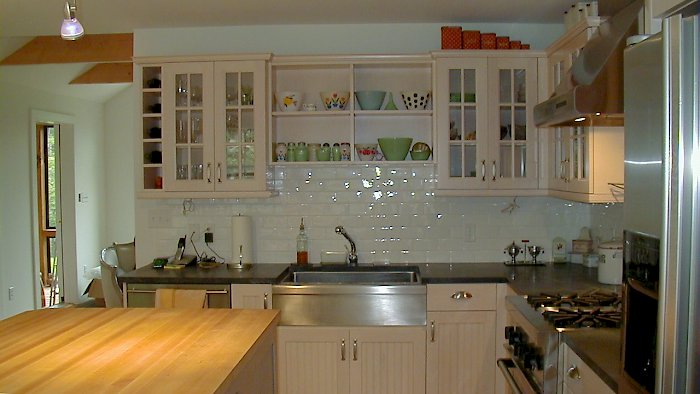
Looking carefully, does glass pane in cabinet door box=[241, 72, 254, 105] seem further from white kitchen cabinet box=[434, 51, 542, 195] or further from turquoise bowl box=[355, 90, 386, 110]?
white kitchen cabinet box=[434, 51, 542, 195]

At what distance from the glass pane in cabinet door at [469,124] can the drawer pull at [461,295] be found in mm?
967

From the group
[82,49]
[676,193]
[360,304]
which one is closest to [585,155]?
[360,304]

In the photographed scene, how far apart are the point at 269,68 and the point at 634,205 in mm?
2839

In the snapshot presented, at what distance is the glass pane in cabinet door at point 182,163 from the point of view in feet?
12.7

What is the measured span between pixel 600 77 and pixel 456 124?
1545 mm

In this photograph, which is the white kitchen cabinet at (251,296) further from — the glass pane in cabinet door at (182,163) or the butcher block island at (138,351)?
the butcher block island at (138,351)

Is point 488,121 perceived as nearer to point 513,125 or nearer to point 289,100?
point 513,125

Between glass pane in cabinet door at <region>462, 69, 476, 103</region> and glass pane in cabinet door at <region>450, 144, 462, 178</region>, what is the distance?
0.30 m

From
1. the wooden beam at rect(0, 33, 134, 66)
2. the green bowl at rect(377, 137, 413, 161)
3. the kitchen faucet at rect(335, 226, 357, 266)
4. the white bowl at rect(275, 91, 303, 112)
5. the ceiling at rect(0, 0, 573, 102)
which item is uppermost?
the wooden beam at rect(0, 33, 134, 66)

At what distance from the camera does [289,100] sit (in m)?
3.91

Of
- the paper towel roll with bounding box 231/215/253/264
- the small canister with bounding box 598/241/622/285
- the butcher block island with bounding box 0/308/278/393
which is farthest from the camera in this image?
the paper towel roll with bounding box 231/215/253/264

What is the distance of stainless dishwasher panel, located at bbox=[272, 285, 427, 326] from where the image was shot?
3484mm

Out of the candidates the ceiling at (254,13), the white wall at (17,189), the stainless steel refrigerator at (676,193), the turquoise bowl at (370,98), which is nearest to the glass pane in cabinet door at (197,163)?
the ceiling at (254,13)

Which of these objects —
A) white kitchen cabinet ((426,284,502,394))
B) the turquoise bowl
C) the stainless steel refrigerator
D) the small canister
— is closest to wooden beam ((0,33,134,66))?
the turquoise bowl
